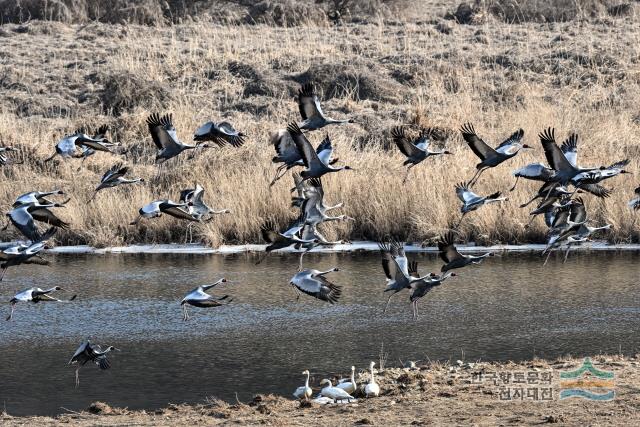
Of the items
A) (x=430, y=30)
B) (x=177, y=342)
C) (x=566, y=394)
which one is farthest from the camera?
(x=430, y=30)

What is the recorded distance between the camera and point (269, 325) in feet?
51.6

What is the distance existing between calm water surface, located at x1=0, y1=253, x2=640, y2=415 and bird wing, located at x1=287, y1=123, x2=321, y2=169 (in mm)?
2528

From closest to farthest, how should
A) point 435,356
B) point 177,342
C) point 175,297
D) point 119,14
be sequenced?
point 435,356
point 177,342
point 175,297
point 119,14

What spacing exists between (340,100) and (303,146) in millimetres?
18269

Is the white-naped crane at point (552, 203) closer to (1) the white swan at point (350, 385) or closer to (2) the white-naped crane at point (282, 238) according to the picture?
(2) the white-naped crane at point (282, 238)

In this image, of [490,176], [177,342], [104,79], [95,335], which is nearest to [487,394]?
[177,342]

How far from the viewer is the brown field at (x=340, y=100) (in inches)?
861

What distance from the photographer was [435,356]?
13680 millimetres

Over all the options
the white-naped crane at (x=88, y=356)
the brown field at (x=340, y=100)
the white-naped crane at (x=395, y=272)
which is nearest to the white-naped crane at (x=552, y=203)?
the white-naped crane at (x=395, y=272)

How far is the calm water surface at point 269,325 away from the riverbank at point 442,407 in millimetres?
980

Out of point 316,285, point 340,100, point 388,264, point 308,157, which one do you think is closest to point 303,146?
point 308,157

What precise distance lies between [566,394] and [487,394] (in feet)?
2.28

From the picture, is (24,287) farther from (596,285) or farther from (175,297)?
(596,285)

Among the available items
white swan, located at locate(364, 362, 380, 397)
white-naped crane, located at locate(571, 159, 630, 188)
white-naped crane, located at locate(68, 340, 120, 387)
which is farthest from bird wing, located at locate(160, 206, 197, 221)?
white-naped crane, located at locate(571, 159, 630, 188)
